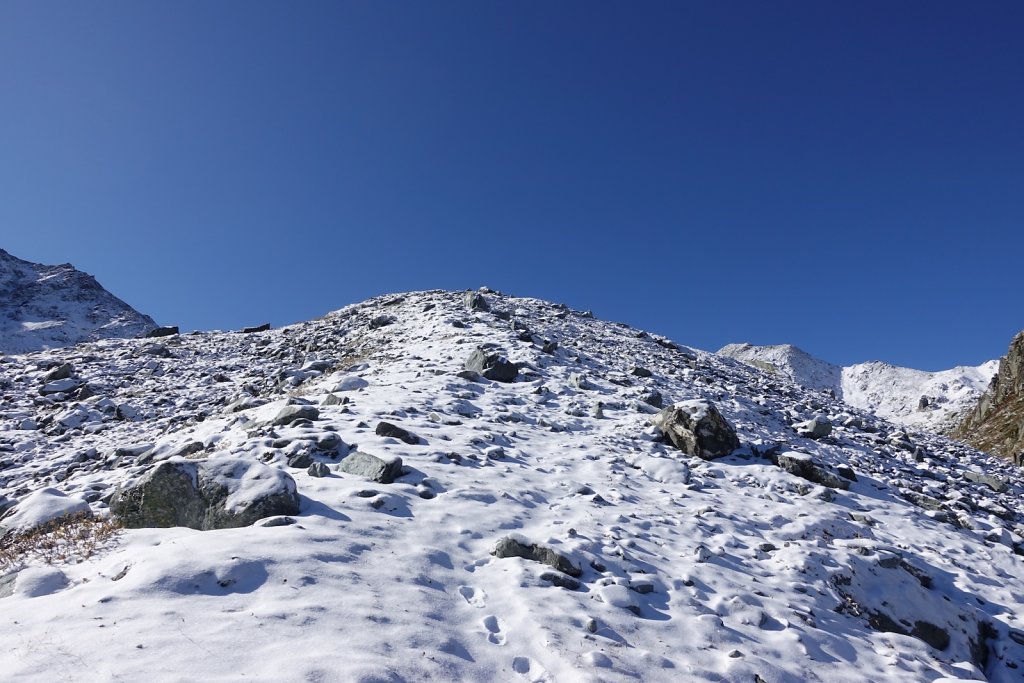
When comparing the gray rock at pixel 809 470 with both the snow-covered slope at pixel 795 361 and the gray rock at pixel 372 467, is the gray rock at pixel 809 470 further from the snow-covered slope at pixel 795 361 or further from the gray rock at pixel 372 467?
the snow-covered slope at pixel 795 361

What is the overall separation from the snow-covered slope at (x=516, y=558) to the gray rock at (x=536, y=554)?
0.15 meters

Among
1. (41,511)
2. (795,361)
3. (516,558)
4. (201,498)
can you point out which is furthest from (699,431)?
Answer: (795,361)

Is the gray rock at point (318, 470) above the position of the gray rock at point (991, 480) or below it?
below

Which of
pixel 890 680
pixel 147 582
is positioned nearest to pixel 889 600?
pixel 890 680

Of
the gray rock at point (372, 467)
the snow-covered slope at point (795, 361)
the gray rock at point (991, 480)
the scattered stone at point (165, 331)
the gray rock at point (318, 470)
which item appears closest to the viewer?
the gray rock at point (318, 470)

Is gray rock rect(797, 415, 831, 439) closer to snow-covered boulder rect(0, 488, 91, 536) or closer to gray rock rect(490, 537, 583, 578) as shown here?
gray rock rect(490, 537, 583, 578)

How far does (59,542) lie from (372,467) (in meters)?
4.67

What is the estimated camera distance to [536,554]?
8164mm

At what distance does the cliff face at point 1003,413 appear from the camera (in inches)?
1210

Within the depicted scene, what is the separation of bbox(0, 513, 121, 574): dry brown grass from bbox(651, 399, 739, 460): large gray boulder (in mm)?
12956

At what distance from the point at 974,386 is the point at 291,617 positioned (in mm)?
122156

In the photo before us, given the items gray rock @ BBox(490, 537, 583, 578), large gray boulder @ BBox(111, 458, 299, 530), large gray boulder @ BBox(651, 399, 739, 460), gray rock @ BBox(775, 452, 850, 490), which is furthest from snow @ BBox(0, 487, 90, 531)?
gray rock @ BBox(775, 452, 850, 490)

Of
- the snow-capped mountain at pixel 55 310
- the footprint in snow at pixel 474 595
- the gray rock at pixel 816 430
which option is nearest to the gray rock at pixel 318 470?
the footprint in snow at pixel 474 595

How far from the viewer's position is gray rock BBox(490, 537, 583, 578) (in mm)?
7984
